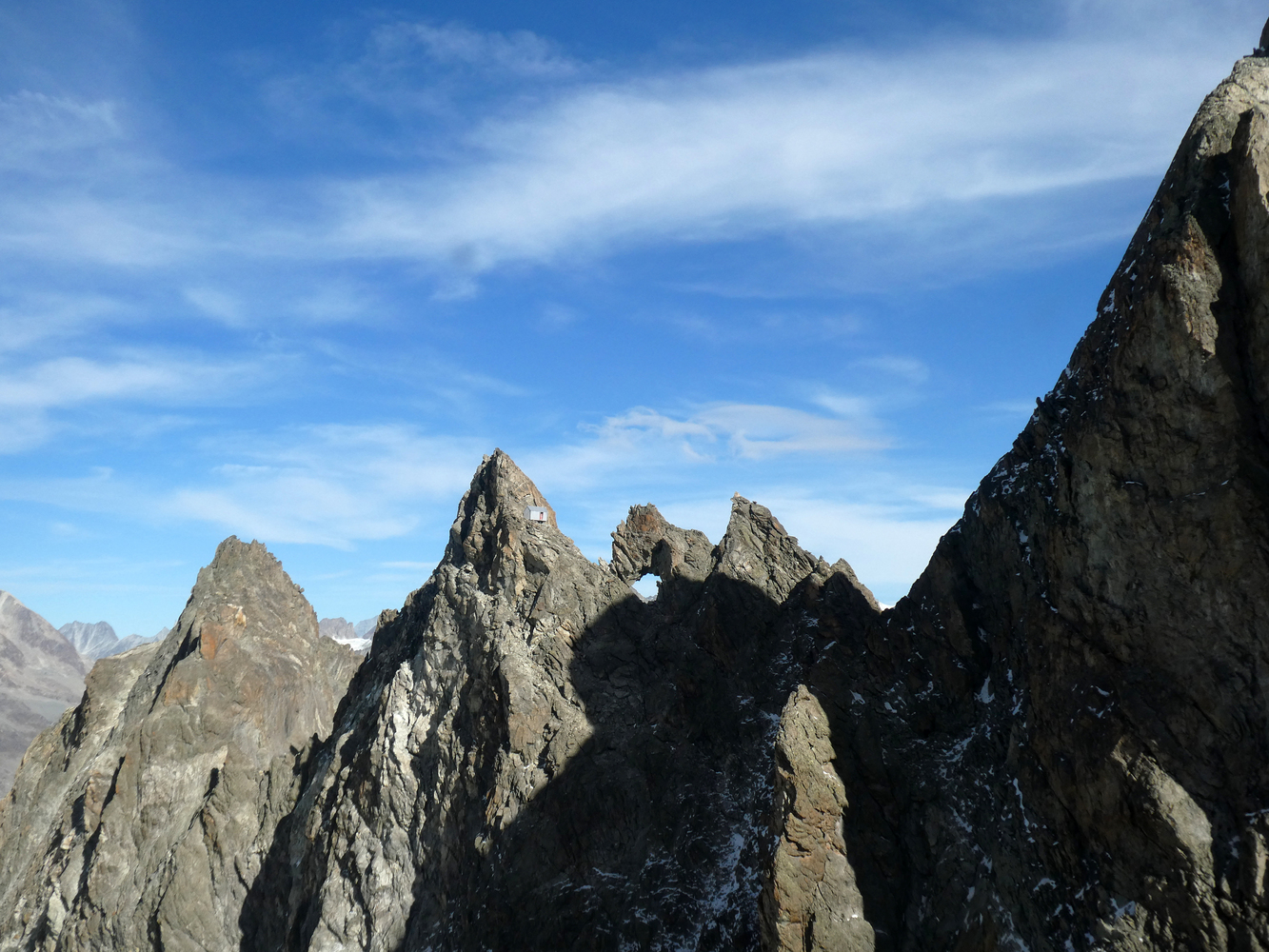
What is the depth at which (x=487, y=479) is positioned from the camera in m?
56.9

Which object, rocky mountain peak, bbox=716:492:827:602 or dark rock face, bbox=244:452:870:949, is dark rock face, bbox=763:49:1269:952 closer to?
dark rock face, bbox=244:452:870:949

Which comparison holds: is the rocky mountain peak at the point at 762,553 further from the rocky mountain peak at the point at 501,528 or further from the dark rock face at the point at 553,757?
the rocky mountain peak at the point at 501,528

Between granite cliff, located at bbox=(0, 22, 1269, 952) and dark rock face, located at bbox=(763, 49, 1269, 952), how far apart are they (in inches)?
4.1

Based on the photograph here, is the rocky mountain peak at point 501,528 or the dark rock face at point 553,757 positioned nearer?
the dark rock face at point 553,757

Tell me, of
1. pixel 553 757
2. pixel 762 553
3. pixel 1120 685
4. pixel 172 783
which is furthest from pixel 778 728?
pixel 172 783

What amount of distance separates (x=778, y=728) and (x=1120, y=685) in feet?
55.4

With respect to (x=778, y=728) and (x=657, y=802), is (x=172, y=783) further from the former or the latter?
(x=778, y=728)

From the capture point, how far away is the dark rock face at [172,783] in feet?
174

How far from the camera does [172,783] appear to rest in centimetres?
5728

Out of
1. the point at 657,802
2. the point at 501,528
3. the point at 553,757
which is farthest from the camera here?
A: the point at 501,528

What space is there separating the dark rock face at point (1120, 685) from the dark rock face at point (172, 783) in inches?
1469

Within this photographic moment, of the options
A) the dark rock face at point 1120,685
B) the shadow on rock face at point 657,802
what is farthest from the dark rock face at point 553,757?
the dark rock face at point 1120,685

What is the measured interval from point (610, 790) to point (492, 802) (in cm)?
578

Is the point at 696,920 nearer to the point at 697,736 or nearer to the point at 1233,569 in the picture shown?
the point at 697,736
